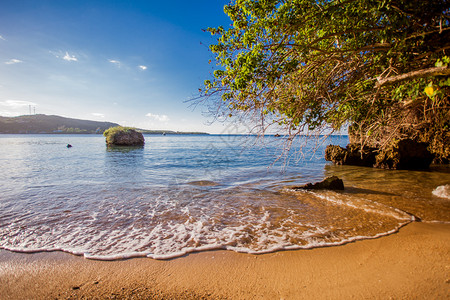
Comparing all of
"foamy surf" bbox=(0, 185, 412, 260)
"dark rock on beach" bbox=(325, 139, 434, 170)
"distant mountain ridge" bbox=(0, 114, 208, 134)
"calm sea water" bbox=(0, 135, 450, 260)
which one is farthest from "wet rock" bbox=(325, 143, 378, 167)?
"distant mountain ridge" bbox=(0, 114, 208, 134)

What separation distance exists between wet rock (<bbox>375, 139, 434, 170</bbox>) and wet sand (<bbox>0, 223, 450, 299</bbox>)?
13.3 m

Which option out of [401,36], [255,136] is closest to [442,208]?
[401,36]

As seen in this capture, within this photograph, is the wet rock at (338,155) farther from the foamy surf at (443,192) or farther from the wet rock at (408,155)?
the foamy surf at (443,192)

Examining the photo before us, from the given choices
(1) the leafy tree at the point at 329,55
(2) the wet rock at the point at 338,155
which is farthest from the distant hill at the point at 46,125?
(1) the leafy tree at the point at 329,55

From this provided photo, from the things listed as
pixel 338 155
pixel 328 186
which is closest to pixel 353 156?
pixel 338 155

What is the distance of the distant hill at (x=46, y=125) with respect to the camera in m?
117

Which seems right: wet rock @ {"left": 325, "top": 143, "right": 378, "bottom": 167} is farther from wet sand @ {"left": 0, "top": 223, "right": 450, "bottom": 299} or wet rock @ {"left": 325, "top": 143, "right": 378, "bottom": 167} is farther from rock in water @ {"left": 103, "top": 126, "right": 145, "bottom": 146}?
rock in water @ {"left": 103, "top": 126, "right": 145, "bottom": 146}

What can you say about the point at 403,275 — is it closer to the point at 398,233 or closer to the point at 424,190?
the point at 398,233

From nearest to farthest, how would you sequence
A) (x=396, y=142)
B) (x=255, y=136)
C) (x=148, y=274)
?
Answer: (x=148, y=274), (x=255, y=136), (x=396, y=142)

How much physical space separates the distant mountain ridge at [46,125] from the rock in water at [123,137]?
9338 cm

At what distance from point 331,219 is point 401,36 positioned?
4612 mm

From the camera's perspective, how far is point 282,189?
31.5ft

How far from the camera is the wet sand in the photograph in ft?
9.56

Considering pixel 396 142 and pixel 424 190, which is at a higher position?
pixel 396 142
